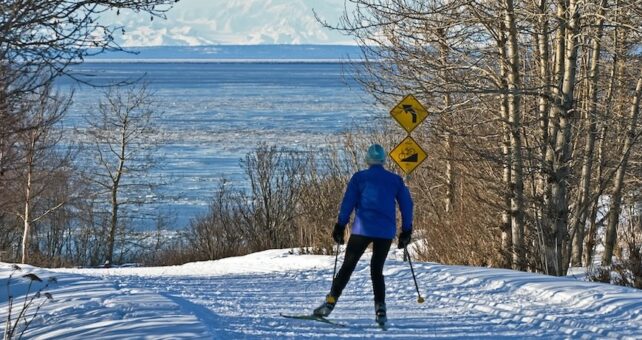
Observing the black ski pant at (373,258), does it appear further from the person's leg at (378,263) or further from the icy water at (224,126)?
the icy water at (224,126)

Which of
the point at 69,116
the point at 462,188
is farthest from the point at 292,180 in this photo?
the point at 69,116

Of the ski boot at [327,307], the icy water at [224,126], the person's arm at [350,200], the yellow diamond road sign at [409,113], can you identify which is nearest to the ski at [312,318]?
the ski boot at [327,307]

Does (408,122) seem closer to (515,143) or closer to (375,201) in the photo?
(515,143)

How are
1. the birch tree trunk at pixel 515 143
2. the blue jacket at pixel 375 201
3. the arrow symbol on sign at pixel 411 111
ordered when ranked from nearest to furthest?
the blue jacket at pixel 375 201, the arrow symbol on sign at pixel 411 111, the birch tree trunk at pixel 515 143

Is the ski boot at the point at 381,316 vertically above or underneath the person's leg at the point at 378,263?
underneath

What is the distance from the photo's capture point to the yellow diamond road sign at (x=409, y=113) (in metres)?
17.7

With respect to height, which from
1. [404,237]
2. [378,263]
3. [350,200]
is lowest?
[378,263]

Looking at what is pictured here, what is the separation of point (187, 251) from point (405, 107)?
2234 cm

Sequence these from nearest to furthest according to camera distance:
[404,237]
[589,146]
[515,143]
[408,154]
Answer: [404,237] < [408,154] < [515,143] < [589,146]

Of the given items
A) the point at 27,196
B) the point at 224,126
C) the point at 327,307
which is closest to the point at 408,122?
the point at 327,307

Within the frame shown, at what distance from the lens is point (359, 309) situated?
39.6 ft

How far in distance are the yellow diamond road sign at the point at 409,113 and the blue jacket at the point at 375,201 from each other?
726cm

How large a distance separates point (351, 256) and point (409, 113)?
7.43m

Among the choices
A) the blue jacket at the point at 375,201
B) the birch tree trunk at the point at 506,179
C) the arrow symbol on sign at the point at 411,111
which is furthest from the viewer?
the birch tree trunk at the point at 506,179
